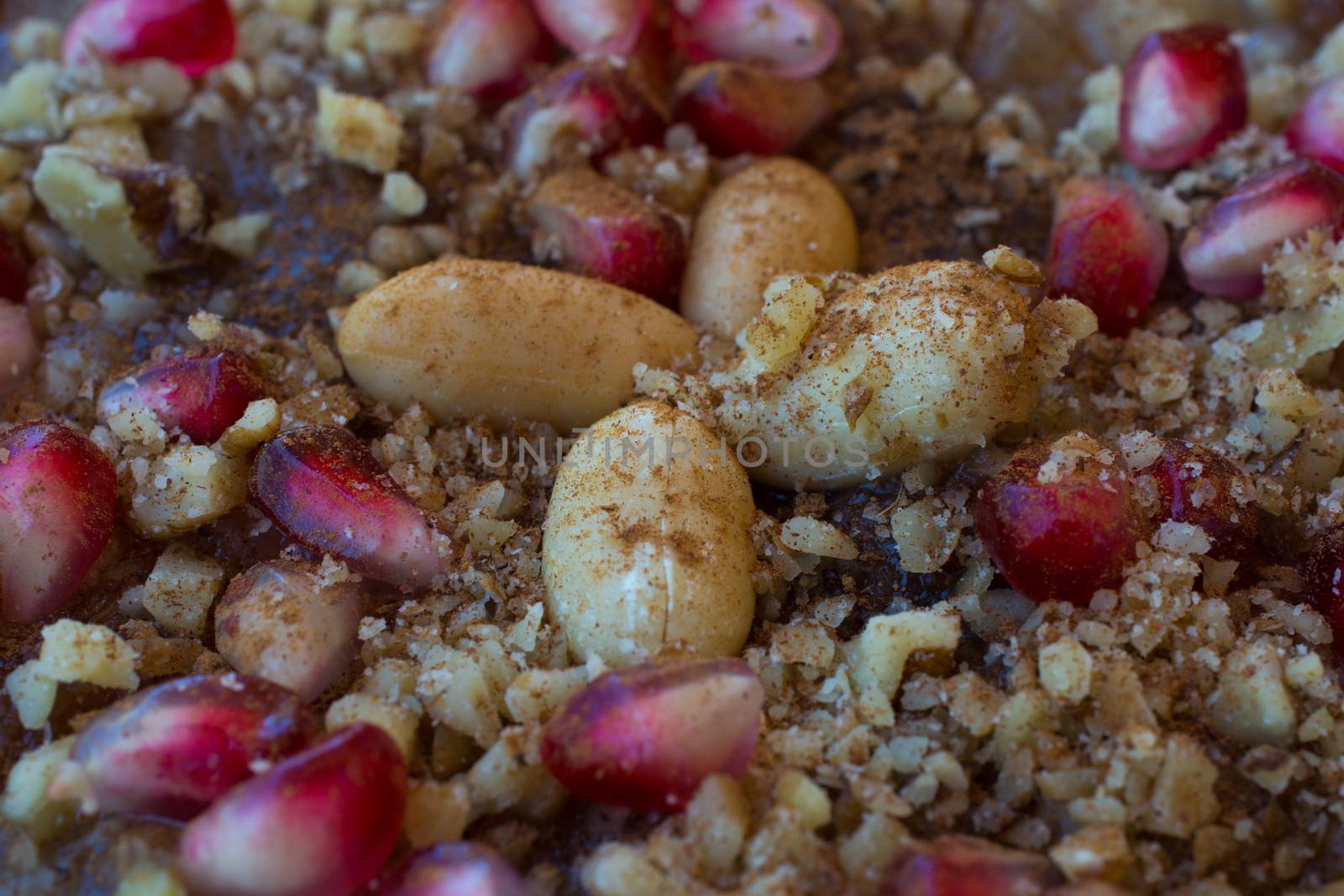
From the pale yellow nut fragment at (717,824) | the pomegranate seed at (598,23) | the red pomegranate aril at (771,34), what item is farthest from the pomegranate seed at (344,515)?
the red pomegranate aril at (771,34)

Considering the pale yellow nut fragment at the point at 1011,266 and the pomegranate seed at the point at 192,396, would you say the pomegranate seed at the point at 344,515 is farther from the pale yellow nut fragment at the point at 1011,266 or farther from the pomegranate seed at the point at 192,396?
the pale yellow nut fragment at the point at 1011,266

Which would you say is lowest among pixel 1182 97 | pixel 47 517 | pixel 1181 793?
pixel 1181 793

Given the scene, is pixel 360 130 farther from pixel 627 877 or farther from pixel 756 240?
pixel 627 877

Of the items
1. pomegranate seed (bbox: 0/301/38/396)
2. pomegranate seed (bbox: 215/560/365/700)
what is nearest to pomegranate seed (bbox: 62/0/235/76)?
pomegranate seed (bbox: 0/301/38/396)

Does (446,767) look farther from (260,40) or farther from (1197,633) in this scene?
(260,40)

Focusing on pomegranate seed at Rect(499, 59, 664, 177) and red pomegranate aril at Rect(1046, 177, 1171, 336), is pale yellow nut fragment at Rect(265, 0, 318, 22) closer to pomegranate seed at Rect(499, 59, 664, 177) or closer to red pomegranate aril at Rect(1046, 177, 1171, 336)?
pomegranate seed at Rect(499, 59, 664, 177)

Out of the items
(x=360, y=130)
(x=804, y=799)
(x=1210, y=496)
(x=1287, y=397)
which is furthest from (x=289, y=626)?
(x=1287, y=397)

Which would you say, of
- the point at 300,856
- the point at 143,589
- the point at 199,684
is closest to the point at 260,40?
the point at 143,589

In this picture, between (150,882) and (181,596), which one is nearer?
(150,882)
